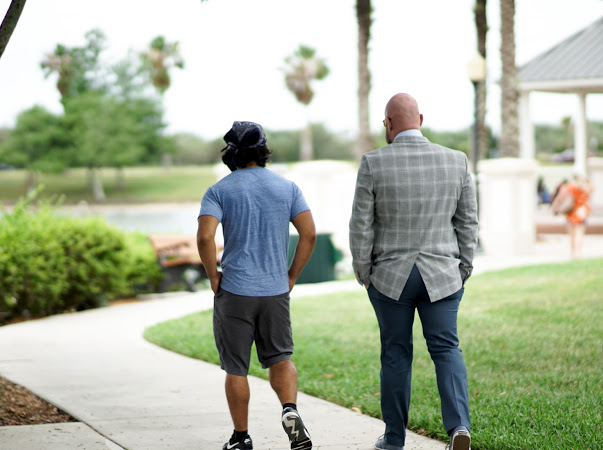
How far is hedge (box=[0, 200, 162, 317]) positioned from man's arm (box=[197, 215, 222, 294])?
6.52 meters

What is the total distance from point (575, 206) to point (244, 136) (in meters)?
11.9

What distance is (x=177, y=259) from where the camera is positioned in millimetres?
12352

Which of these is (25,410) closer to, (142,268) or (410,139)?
(410,139)

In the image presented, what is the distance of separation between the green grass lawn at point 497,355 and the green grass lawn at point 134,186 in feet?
226

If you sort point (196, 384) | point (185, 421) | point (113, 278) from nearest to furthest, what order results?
point (185, 421)
point (196, 384)
point (113, 278)

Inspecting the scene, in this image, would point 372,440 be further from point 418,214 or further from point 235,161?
point 235,161

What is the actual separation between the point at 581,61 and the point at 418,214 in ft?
63.6

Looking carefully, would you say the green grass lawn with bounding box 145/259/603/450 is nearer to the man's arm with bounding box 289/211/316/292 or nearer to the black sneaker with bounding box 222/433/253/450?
Answer: the black sneaker with bounding box 222/433/253/450

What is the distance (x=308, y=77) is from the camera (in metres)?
79.4

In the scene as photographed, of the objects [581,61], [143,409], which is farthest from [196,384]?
[581,61]

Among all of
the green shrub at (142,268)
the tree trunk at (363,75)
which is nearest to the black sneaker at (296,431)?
the green shrub at (142,268)

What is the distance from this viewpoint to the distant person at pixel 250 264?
13.5 ft

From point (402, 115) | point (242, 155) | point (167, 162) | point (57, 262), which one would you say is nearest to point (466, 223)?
point (402, 115)

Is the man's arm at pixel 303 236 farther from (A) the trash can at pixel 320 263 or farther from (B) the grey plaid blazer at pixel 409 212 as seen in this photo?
(A) the trash can at pixel 320 263
